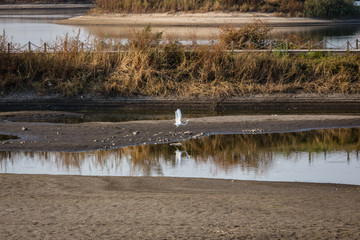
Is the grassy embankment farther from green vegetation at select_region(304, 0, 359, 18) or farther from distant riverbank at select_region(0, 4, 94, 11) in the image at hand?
distant riverbank at select_region(0, 4, 94, 11)

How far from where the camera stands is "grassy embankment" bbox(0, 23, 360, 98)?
71.5ft

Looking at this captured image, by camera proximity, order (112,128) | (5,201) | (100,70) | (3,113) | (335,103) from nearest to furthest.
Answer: (5,201) < (112,128) < (3,113) < (335,103) < (100,70)

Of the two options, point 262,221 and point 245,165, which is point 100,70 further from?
point 262,221

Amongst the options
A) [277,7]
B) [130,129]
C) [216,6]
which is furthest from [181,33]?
[130,129]

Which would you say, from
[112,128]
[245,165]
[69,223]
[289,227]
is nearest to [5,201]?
[69,223]

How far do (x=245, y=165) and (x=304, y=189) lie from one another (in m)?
2.54

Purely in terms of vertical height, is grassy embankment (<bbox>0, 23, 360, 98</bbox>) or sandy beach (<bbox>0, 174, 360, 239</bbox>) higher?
grassy embankment (<bbox>0, 23, 360, 98</bbox>)

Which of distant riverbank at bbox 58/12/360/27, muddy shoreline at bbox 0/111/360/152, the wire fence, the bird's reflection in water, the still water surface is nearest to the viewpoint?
the bird's reflection in water

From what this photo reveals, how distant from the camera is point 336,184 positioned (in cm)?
1123

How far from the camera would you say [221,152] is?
14.6 m

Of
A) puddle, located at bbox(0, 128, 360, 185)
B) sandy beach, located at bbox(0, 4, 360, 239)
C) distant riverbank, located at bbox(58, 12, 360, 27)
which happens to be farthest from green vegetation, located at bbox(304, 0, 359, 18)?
sandy beach, located at bbox(0, 4, 360, 239)

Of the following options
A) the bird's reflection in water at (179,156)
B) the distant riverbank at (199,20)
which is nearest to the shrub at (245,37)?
the bird's reflection in water at (179,156)

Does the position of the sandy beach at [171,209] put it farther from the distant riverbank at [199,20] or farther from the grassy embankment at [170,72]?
the distant riverbank at [199,20]

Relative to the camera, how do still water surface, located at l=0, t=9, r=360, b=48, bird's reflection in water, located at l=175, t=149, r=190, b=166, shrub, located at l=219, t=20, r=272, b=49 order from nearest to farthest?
bird's reflection in water, located at l=175, t=149, r=190, b=166, shrub, located at l=219, t=20, r=272, b=49, still water surface, located at l=0, t=9, r=360, b=48
